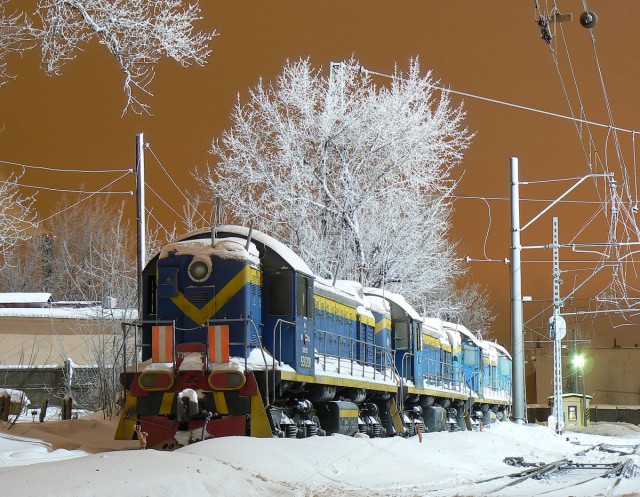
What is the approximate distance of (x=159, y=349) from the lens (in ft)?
50.2

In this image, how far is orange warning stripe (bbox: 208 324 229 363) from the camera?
14.9m

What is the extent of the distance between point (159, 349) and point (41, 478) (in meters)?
5.78

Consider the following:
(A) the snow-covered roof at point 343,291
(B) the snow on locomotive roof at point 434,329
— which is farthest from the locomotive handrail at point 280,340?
(B) the snow on locomotive roof at point 434,329

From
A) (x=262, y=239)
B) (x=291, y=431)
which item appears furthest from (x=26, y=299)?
(x=291, y=431)

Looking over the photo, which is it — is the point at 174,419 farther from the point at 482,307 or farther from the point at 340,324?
the point at 482,307

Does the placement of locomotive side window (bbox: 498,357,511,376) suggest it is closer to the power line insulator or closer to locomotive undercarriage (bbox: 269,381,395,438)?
locomotive undercarriage (bbox: 269,381,395,438)

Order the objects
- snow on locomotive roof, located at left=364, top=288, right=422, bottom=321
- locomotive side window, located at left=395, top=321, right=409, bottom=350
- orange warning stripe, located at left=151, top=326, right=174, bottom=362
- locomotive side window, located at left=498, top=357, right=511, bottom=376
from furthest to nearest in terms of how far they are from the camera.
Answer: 1. locomotive side window, located at left=498, top=357, right=511, bottom=376
2. locomotive side window, located at left=395, top=321, right=409, bottom=350
3. snow on locomotive roof, located at left=364, top=288, right=422, bottom=321
4. orange warning stripe, located at left=151, top=326, right=174, bottom=362

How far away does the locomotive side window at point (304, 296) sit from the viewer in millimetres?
16484

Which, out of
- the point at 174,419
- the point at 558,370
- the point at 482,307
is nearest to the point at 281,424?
the point at 174,419

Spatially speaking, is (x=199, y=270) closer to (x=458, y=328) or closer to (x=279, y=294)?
(x=279, y=294)

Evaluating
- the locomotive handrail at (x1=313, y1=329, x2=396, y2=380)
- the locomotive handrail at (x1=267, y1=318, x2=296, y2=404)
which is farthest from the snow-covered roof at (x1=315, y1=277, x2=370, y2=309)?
the locomotive handrail at (x1=267, y1=318, x2=296, y2=404)

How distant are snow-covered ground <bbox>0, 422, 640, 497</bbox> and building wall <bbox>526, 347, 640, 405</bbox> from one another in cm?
6881

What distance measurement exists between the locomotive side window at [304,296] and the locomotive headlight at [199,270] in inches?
62.2

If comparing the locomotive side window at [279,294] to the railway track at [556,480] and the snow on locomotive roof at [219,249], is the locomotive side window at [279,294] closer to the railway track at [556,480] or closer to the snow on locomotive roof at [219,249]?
the snow on locomotive roof at [219,249]
